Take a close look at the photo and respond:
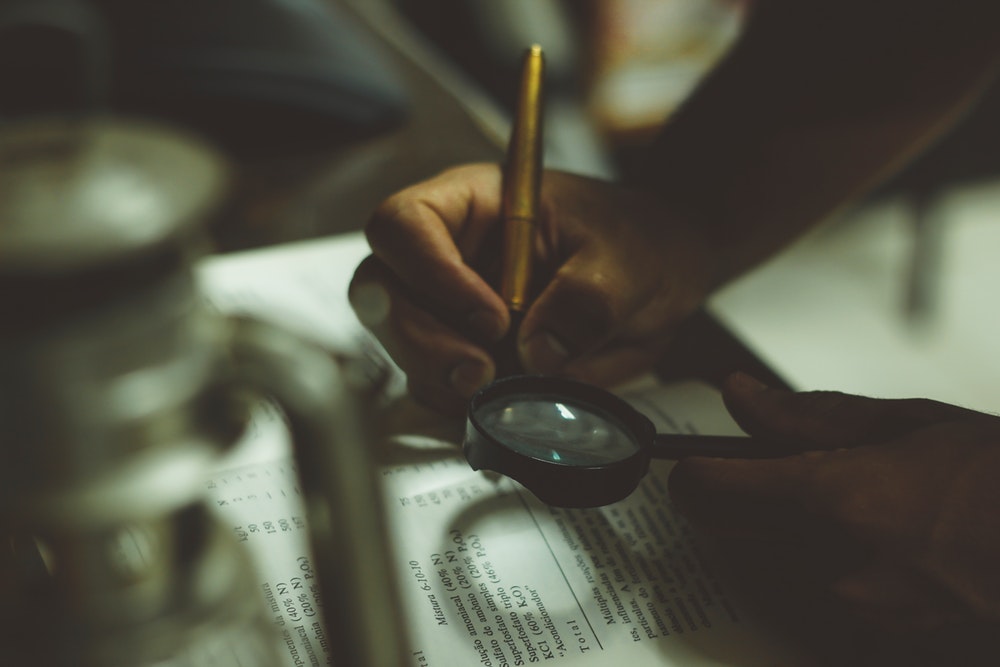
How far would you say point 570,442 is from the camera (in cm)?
60

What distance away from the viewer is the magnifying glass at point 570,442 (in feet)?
1.86

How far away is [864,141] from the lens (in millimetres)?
921

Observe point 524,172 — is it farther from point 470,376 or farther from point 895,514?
point 895,514

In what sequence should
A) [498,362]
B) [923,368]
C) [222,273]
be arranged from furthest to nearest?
[923,368], [222,273], [498,362]

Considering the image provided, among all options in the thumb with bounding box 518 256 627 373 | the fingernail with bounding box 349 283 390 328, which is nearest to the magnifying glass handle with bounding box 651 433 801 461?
the thumb with bounding box 518 256 627 373

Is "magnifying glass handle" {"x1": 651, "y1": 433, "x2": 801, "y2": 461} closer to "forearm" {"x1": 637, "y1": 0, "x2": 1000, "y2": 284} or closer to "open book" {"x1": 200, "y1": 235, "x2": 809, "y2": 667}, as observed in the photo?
"open book" {"x1": 200, "y1": 235, "x2": 809, "y2": 667}

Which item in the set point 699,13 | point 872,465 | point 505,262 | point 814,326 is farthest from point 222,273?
point 814,326

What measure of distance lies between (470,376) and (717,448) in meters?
0.19

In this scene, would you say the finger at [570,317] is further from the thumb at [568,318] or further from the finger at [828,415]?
the finger at [828,415]

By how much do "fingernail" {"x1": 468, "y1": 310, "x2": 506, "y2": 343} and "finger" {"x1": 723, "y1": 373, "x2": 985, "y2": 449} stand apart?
0.17 metres

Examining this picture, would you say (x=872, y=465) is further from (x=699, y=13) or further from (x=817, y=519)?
(x=699, y=13)

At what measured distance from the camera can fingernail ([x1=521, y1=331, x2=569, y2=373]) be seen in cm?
67

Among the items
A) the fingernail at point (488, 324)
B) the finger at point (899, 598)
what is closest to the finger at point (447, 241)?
the fingernail at point (488, 324)

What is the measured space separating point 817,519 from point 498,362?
0.27 meters
